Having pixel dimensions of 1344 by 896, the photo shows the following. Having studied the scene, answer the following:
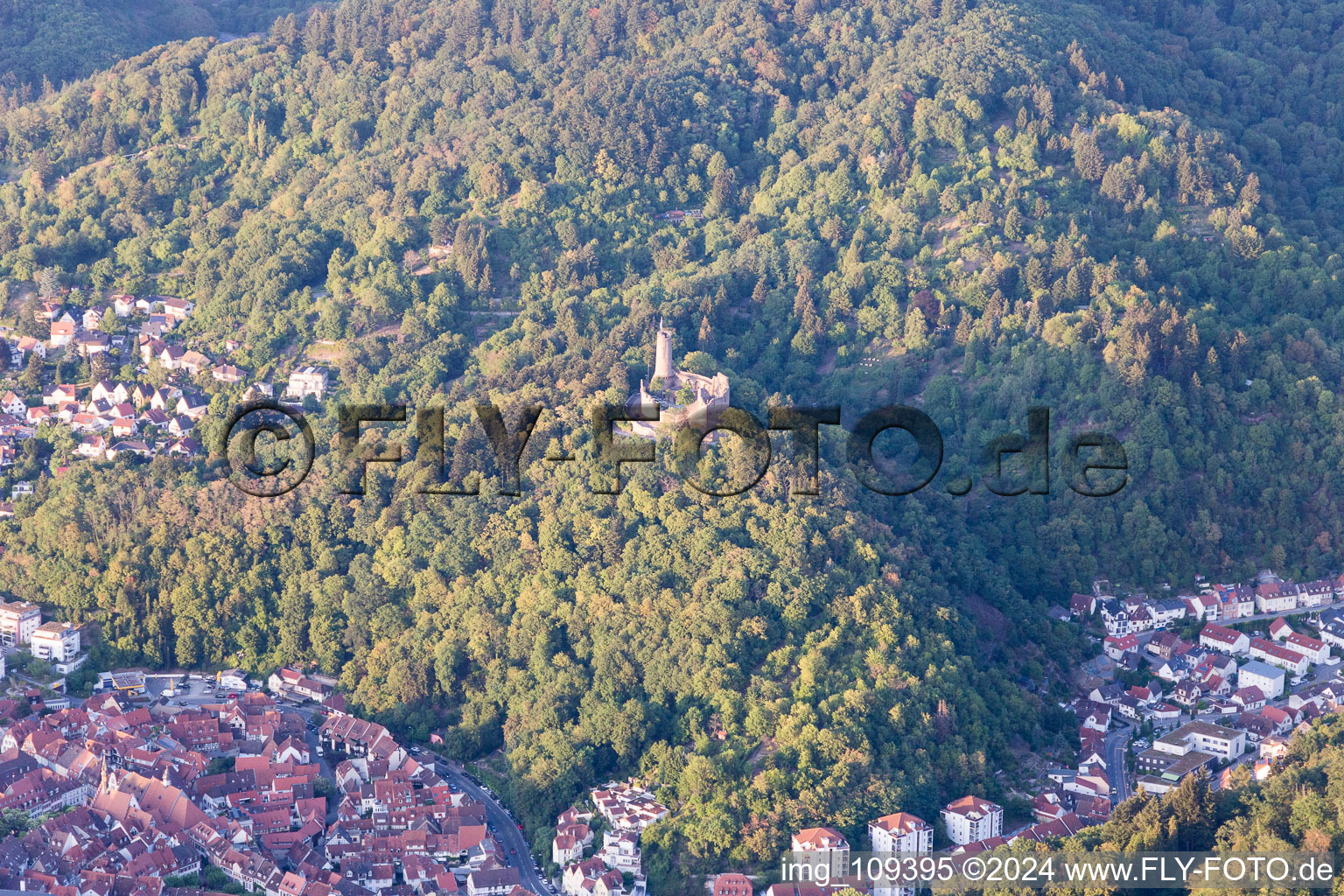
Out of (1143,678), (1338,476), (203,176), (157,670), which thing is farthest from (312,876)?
(203,176)

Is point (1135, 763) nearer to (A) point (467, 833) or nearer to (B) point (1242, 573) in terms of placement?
(B) point (1242, 573)

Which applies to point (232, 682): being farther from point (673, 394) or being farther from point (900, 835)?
point (900, 835)

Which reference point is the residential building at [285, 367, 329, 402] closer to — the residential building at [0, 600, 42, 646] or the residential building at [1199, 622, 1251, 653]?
the residential building at [0, 600, 42, 646]

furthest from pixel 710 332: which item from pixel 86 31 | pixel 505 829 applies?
pixel 86 31

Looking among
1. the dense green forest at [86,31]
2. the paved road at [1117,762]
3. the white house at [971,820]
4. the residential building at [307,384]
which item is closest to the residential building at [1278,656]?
the paved road at [1117,762]

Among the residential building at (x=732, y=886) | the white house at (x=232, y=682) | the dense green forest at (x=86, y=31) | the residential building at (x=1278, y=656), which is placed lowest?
the residential building at (x=732, y=886)

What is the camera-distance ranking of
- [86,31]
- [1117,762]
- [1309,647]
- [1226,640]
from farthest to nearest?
[86,31] < [1226,640] < [1309,647] < [1117,762]

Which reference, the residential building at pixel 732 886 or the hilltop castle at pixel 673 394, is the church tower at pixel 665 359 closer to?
the hilltop castle at pixel 673 394
